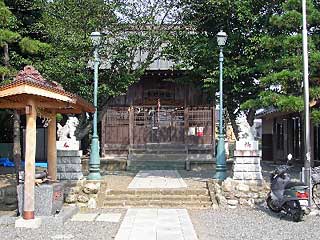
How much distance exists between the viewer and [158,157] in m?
21.3

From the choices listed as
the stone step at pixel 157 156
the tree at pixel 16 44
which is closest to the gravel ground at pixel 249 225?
the tree at pixel 16 44

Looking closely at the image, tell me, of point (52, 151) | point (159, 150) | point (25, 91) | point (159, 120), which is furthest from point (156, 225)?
point (159, 120)

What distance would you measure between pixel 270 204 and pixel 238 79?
6012 mm

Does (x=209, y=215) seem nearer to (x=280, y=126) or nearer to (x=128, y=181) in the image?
(x=128, y=181)

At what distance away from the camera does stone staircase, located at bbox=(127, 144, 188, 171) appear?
20.4 m

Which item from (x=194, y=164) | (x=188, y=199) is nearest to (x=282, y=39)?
(x=188, y=199)

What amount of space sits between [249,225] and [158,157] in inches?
460

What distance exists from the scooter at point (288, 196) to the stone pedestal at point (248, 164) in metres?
1.96

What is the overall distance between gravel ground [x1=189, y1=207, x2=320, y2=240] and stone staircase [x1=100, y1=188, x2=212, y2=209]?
0.75m

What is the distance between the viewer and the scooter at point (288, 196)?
9852 mm

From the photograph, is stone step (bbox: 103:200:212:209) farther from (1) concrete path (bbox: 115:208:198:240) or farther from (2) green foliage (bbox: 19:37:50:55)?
(2) green foliage (bbox: 19:37:50:55)

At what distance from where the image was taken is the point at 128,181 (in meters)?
15.5

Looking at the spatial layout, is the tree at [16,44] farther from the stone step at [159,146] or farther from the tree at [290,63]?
the stone step at [159,146]

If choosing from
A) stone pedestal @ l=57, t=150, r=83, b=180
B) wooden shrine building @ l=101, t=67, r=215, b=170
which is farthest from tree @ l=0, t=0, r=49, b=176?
wooden shrine building @ l=101, t=67, r=215, b=170
